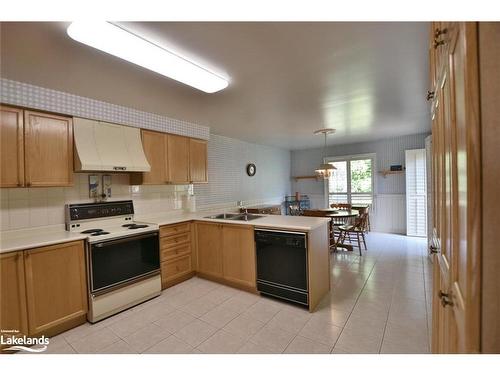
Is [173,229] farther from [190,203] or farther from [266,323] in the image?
[266,323]

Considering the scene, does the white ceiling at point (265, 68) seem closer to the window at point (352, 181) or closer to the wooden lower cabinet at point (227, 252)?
the wooden lower cabinet at point (227, 252)

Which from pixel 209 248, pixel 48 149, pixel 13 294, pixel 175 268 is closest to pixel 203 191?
pixel 209 248

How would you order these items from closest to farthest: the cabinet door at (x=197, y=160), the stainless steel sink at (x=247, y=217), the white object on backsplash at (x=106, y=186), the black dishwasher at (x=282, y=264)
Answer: the black dishwasher at (x=282, y=264) < the white object on backsplash at (x=106, y=186) < the stainless steel sink at (x=247, y=217) < the cabinet door at (x=197, y=160)

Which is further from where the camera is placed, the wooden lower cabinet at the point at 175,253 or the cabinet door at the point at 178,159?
the cabinet door at the point at 178,159

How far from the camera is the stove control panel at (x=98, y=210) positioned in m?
2.60

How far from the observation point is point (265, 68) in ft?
6.71

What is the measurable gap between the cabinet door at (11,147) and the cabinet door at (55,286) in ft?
2.24

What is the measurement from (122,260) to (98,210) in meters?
0.75

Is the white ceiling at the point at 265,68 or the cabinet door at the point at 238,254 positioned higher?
the white ceiling at the point at 265,68

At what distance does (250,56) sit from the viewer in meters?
1.84

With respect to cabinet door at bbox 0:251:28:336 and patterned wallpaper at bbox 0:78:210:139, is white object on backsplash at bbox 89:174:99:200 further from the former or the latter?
cabinet door at bbox 0:251:28:336

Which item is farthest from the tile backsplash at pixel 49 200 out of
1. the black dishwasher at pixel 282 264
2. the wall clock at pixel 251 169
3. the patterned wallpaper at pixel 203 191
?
the wall clock at pixel 251 169

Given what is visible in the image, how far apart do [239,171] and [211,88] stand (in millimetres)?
3099

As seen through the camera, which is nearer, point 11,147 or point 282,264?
point 11,147
